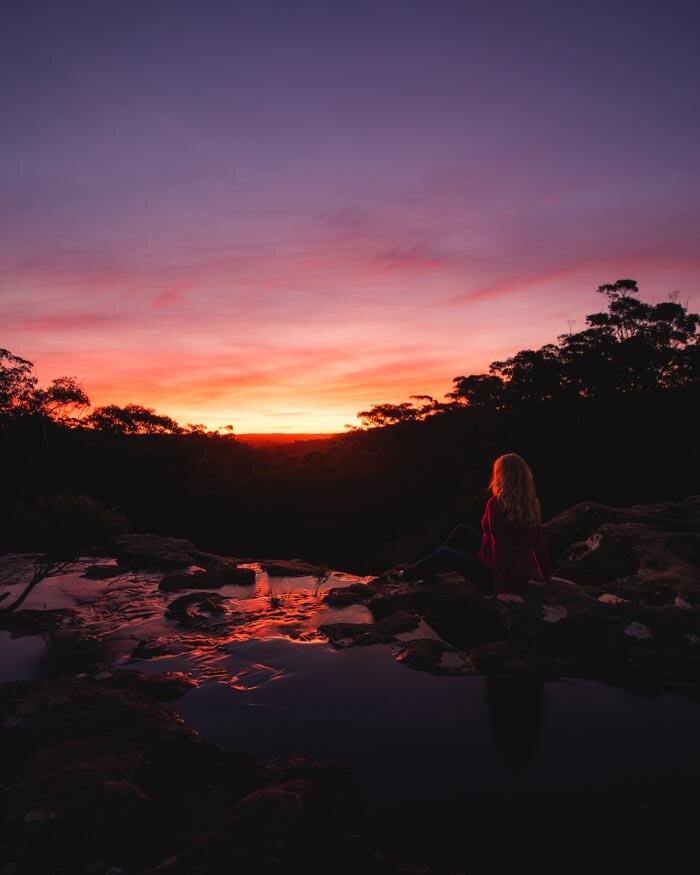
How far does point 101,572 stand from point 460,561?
712 centimetres

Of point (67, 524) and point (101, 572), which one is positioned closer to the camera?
point (67, 524)

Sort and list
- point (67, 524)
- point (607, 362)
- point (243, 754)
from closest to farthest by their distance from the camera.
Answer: point (243, 754), point (67, 524), point (607, 362)

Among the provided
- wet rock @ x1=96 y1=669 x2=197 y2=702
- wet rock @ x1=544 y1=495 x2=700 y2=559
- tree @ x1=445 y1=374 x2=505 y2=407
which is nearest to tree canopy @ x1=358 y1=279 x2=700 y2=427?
tree @ x1=445 y1=374 x2=505 y2=407

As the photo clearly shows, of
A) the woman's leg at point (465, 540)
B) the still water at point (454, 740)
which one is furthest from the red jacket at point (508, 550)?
the still water at point (454, 740)

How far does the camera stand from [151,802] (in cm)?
290

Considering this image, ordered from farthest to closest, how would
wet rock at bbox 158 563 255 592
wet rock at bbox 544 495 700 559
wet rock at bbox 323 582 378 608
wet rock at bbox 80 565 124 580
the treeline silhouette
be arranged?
the treeline silhouette
wet rock at bbox 80 565 124 580
wet rock at bbox 158 563 255 592
wet rock at bbox 544 495 700 559
wet rock at bbox 323 582 378 608

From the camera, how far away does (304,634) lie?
630 cm

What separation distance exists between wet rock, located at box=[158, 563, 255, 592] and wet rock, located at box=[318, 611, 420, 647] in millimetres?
2986

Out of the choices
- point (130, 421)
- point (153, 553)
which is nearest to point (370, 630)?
point (153, 553)

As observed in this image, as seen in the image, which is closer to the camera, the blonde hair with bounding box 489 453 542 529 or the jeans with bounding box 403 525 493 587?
the blonde hair with bounding box 489 453 542 529

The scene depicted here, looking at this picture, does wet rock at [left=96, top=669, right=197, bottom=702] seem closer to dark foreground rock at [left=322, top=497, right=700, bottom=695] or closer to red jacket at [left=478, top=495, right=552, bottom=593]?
dark foreground rock at [left=322, top=497, right=700, bottom=695]

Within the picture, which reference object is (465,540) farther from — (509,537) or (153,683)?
(153,683)

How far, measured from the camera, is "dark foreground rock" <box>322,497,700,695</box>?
502cm

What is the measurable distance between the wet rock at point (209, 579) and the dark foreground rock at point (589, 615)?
1.93m
